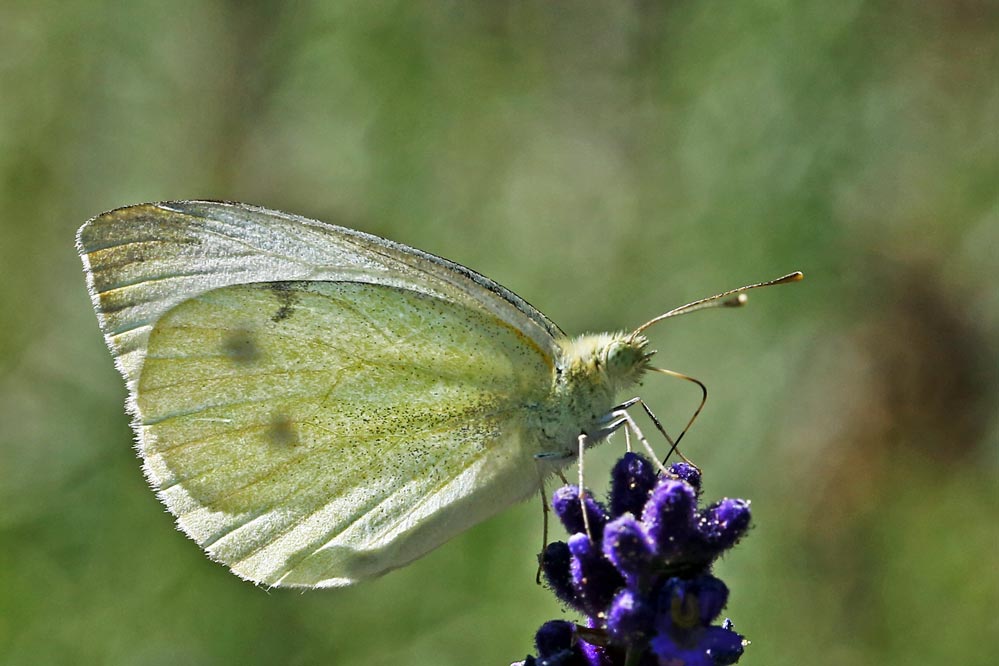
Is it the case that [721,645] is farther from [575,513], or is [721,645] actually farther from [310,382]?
[310,382]

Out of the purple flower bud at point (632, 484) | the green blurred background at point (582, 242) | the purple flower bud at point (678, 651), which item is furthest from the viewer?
the green blurred background at point (582, 242)

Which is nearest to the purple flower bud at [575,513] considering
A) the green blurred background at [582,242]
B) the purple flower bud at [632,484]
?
the purple flower bud at [632,484]

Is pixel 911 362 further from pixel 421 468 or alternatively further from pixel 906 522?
pixel 421 468

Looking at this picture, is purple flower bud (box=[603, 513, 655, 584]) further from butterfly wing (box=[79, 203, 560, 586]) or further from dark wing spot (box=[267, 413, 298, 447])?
dark wing spot (box=[267, 413, 298, 447])

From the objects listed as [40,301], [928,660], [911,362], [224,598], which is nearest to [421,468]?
[224,598]

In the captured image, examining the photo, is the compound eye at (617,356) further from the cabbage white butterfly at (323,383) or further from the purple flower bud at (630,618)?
the purple flower bud at (630,618)

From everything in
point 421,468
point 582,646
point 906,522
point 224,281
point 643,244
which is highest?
point 643,244
